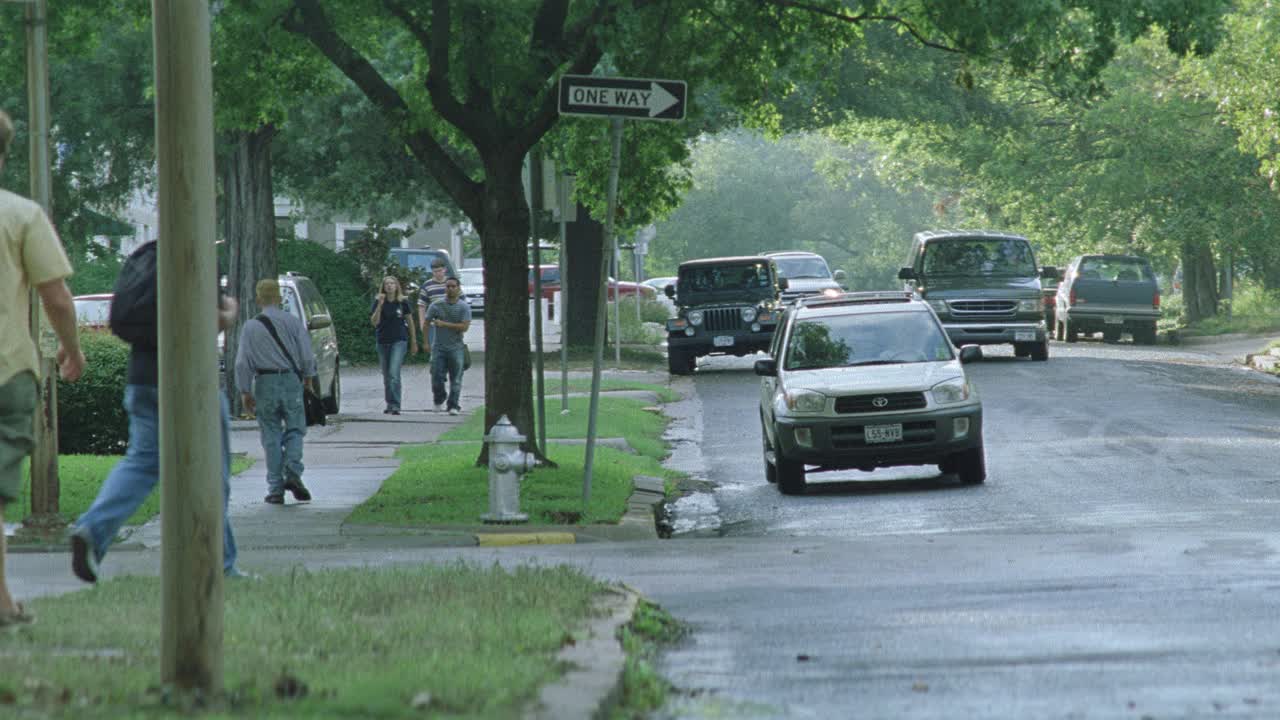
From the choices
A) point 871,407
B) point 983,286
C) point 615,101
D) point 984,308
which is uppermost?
point 615,101

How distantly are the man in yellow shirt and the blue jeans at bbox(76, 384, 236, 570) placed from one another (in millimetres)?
1269

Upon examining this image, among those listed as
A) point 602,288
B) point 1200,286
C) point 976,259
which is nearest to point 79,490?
point 602,288

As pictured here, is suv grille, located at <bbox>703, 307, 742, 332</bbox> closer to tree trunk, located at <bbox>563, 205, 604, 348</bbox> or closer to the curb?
tree trunk, located at <bbox>563, 205, 604, 348</bbox>

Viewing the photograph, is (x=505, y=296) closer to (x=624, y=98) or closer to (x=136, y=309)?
(x=624, y=98)

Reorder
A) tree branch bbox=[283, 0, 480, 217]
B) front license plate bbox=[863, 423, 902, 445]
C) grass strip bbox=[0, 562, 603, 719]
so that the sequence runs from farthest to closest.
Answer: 1. tree branch bbox=[283, 0, 480, 217]
2. front license plate bbox=[863, 423, 902, 445]
3. grass strip bbox=[0, 562, 603, 719]

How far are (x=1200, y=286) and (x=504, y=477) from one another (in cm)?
4129

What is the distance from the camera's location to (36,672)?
677 cm

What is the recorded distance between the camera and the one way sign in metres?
13.4

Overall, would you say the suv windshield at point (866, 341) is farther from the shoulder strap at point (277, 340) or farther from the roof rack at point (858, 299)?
the shoulder strap at point (277, 340)

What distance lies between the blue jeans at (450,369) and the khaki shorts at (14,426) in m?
17.4

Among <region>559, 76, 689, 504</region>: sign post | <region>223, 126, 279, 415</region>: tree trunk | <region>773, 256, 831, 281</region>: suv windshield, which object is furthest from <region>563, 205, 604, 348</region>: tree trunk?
<region>559, 76, 689, 504</region>: sign post

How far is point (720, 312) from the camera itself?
111ft

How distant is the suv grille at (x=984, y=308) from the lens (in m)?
33.5

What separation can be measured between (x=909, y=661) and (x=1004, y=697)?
0.85 metres
